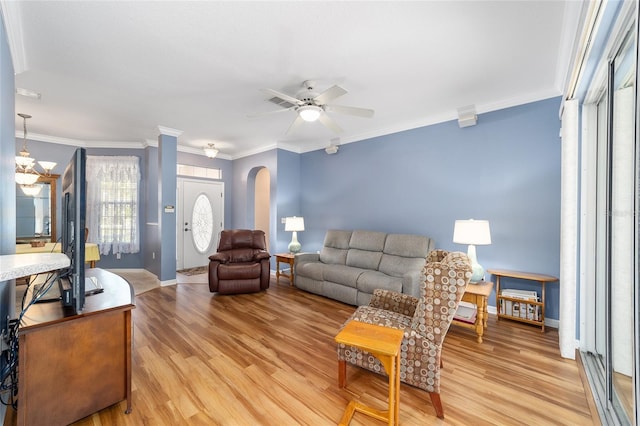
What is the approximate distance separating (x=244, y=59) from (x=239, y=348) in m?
2.65

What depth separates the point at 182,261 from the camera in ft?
19.3

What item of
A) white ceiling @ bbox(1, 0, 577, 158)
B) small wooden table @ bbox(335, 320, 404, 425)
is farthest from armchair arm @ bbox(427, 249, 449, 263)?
white ceiling @ bbox(1, 0, 577, 158)

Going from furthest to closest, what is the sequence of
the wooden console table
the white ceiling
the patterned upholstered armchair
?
the white ceiling
the patterned upholstered armchair
the wooden console table

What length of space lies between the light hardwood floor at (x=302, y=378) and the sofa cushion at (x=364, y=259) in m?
0.99

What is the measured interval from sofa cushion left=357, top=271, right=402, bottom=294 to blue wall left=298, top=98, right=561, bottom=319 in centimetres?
97

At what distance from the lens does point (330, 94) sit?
244 cm

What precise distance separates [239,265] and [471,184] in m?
3.51

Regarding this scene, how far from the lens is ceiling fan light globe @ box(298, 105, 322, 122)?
2688 mm

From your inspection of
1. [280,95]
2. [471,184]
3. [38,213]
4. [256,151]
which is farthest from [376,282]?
[38,213]

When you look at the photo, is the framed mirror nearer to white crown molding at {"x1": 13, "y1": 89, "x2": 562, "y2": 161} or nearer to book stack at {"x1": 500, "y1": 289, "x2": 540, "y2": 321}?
white crown molding at {"x1": 13, "y1": 89, "x2": 562, "y2": 161}

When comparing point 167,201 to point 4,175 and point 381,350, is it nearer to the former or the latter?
point 4,175

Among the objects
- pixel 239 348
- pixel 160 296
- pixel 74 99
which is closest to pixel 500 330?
pixel 239 348

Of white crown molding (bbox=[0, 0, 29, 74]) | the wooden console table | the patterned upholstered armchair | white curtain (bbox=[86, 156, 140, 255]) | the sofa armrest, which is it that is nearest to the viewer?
the wooden console table

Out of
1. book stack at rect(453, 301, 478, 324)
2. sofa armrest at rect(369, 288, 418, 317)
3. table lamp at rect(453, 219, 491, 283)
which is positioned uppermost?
table lamp at rect(453, 219, 491, 283)
